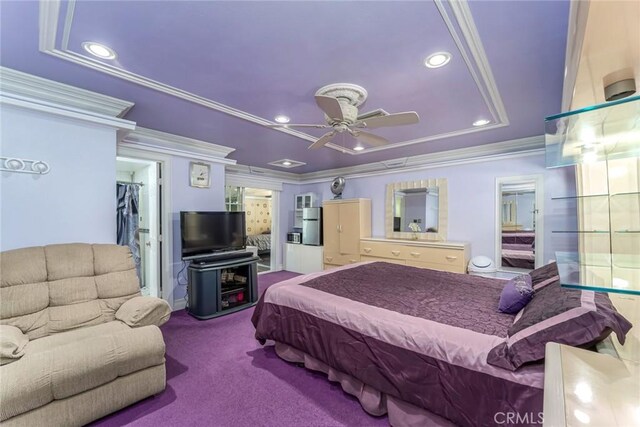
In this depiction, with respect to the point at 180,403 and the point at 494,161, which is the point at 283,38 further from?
the point at 494,161

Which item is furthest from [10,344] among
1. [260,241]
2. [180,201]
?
[260,241]

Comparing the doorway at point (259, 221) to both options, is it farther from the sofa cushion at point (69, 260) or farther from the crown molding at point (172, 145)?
the sofa cushion at point (69, 260)

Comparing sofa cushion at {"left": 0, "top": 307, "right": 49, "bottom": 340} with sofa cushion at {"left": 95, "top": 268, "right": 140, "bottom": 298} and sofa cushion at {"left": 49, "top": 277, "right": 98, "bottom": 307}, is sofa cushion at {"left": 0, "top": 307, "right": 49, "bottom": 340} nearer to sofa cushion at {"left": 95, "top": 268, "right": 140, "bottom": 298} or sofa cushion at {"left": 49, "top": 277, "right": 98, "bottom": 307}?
Result: sofa cushion at {"left": 49, "top": 277, "right": 98, "bottom": 307}

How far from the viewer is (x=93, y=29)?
1510mm

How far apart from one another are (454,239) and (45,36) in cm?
494

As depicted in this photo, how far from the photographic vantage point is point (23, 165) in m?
2.19

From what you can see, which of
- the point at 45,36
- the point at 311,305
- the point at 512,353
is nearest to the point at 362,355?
the point at 311,305

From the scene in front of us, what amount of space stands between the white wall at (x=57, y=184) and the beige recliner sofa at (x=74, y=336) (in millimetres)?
212

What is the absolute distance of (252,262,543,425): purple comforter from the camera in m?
1.32

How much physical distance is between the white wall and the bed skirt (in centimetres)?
247

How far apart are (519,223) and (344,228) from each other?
9.24ft

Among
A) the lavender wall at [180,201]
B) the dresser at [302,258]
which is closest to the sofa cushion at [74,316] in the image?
the lavender wall at [180,201]

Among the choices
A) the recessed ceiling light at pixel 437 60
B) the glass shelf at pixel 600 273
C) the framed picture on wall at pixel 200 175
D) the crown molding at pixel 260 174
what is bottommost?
the glass shelf at pixel 600 273

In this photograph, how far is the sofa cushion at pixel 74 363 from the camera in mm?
1441
